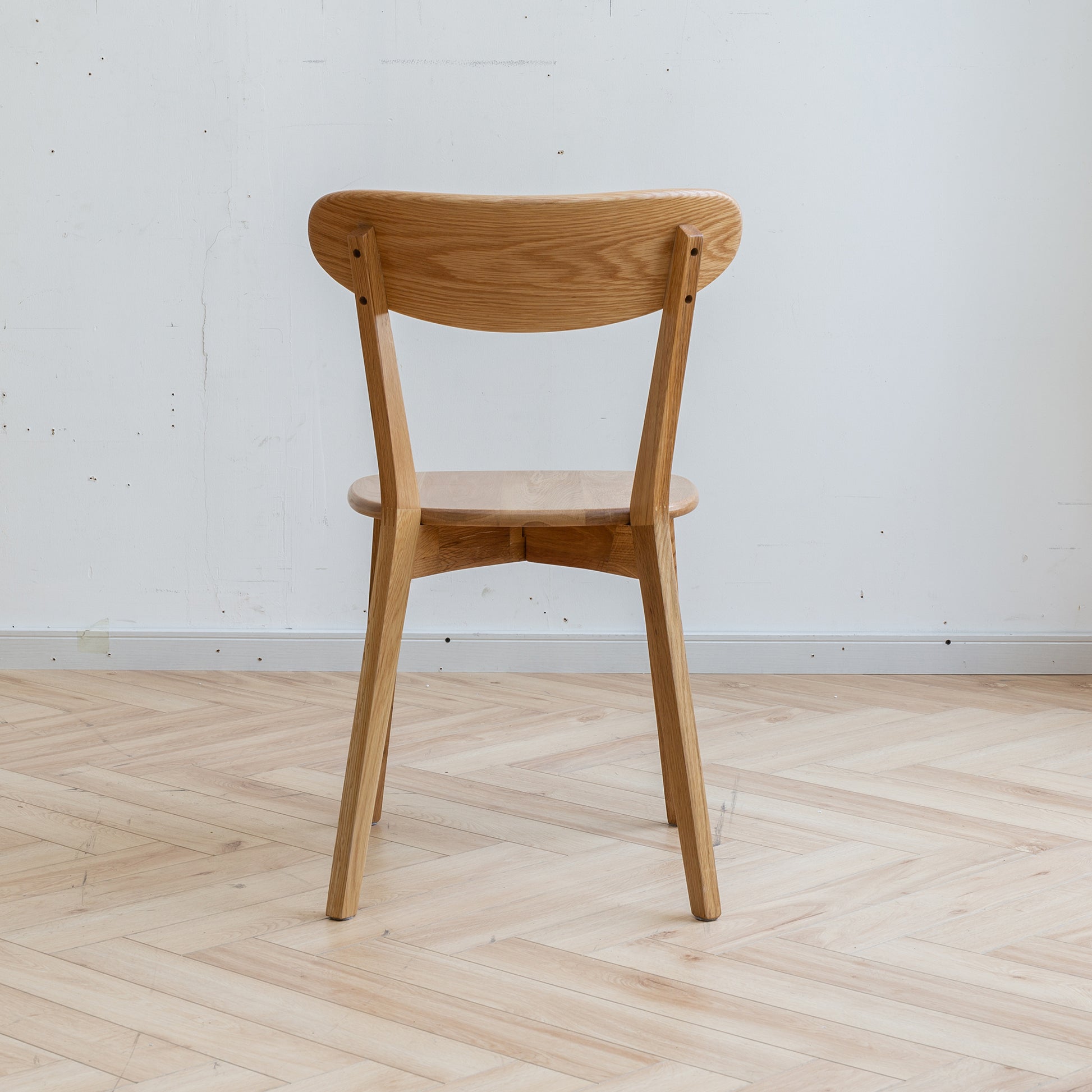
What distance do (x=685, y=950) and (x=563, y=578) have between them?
3.66 feet

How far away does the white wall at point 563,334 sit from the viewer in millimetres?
2031

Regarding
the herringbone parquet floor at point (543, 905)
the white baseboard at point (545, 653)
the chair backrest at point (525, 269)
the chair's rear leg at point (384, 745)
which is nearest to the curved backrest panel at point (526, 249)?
the chair backrest at point (525, 269)

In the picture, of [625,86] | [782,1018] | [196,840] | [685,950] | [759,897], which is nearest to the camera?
[782,1018]

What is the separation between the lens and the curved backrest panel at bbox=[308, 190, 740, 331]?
1009 millimetres

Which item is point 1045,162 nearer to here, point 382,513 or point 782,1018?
point 382,513

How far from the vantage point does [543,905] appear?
1.19 m

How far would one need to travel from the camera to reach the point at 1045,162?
6.79ft

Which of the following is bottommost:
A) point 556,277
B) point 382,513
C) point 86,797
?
point 86,797


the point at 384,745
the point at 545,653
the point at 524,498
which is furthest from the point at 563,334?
the point at 384,745

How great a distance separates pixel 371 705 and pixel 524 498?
26 centimetres

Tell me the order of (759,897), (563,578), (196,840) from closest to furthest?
(759,897) → (196,840) → (563,578)

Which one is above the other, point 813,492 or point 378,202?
point 378,202

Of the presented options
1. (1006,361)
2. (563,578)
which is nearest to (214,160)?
(563,578)

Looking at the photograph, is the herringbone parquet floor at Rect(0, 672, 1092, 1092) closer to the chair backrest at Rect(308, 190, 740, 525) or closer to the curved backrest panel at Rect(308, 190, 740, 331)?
the chair backrest at Rect(308, 190, 740, 525)
